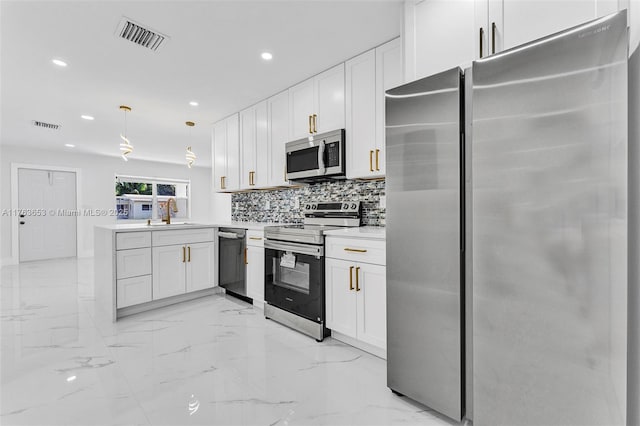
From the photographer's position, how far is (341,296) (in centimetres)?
236

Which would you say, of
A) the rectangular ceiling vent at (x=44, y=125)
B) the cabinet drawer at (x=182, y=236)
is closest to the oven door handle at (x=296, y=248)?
the cabinet drawer at (x=182, y=236)

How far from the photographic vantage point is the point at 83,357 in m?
2.22

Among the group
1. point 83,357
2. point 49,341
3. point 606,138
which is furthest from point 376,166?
point 49,341

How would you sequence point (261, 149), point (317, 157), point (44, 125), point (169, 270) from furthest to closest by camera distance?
1. point (44, 125)
2. point (261, 149)
3. point (169, 270)
4. point (317, 157)

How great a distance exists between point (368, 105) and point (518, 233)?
177 centimetres

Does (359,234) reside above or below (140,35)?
below

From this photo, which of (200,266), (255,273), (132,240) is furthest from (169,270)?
(255,273)

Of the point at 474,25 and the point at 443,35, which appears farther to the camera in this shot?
the point at 443,35

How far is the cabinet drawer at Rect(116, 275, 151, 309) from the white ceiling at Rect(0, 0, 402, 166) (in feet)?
6.96

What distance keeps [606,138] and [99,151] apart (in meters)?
8.38

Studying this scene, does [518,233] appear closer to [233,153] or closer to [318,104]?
[318,104]

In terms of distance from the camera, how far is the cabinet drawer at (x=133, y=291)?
3.01 meters

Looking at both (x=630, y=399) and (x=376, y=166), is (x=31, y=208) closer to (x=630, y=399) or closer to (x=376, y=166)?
(x=376, y=166)

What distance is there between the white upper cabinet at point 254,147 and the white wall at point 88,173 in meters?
4.96
